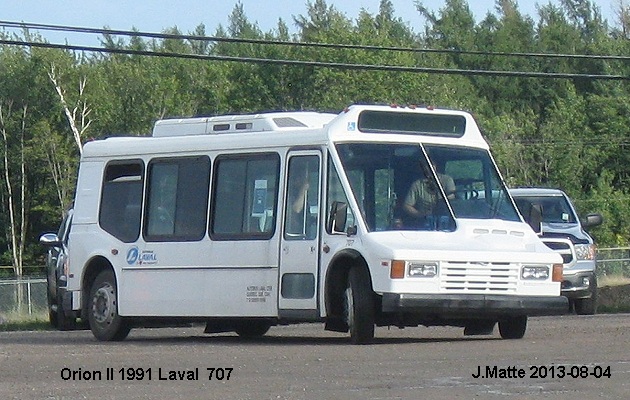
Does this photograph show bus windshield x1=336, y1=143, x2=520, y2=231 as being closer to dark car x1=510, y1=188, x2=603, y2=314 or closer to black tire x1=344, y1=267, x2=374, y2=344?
black tire x1=344, y1=267, x2=374, y2=344

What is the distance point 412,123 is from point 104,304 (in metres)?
4.58

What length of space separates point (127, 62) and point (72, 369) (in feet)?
224

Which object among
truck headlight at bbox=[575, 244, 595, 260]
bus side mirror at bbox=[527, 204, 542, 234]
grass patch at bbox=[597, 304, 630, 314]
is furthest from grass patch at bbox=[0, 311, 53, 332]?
bus side mirror at bbox=[527, 204, 542, 234]

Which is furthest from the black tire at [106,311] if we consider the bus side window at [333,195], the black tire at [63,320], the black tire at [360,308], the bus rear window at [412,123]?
the black tire at [63,320]

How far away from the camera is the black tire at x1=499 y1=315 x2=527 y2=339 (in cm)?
1736

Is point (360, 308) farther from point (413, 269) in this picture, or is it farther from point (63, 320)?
point (63, 320)


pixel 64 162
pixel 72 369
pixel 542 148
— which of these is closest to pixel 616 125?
pixel 542 148

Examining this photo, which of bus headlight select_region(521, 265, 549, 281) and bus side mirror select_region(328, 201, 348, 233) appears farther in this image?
bus headlight select_region(521, 265, 549, 281)

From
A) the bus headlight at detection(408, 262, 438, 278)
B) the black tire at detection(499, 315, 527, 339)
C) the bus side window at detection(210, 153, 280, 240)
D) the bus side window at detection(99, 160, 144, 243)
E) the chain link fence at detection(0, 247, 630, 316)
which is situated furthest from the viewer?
the chain link fence at detection(0, 247, 630, 316)

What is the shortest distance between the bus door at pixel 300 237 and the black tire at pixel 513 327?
90.5 inches

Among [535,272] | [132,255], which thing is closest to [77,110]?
[132,255]

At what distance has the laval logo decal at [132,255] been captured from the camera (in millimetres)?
18719

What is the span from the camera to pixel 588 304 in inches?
1016

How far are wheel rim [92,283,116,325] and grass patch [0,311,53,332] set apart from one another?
8.39 metres
